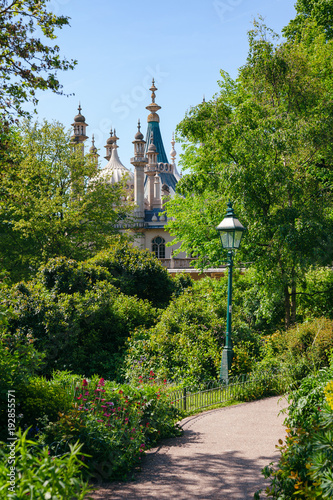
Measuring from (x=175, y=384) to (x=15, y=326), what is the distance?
203 inches

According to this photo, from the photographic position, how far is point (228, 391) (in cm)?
1191

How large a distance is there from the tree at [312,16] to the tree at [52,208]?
13.6 metres

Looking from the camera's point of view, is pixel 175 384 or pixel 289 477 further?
pixel 175 384

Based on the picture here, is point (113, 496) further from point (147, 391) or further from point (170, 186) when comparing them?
point (170, 186)

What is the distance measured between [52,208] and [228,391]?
59.8ft

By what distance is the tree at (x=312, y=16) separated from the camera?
20938 millimetres

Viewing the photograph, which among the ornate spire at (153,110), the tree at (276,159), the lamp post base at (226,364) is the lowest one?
the lamp post base at (226,364)

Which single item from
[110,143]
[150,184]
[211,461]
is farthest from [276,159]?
[110,143]

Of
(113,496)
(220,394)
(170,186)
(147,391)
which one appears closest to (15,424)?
(113,496)

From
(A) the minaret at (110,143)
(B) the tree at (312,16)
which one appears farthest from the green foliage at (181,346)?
(A) the minaret at (110,143)

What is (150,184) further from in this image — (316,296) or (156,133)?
(316,296)

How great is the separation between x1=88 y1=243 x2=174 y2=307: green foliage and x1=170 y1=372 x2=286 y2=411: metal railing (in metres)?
7.30

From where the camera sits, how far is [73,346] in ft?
50.3

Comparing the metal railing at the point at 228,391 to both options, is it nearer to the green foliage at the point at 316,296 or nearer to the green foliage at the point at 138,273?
the green foliage at the point at 316,296
